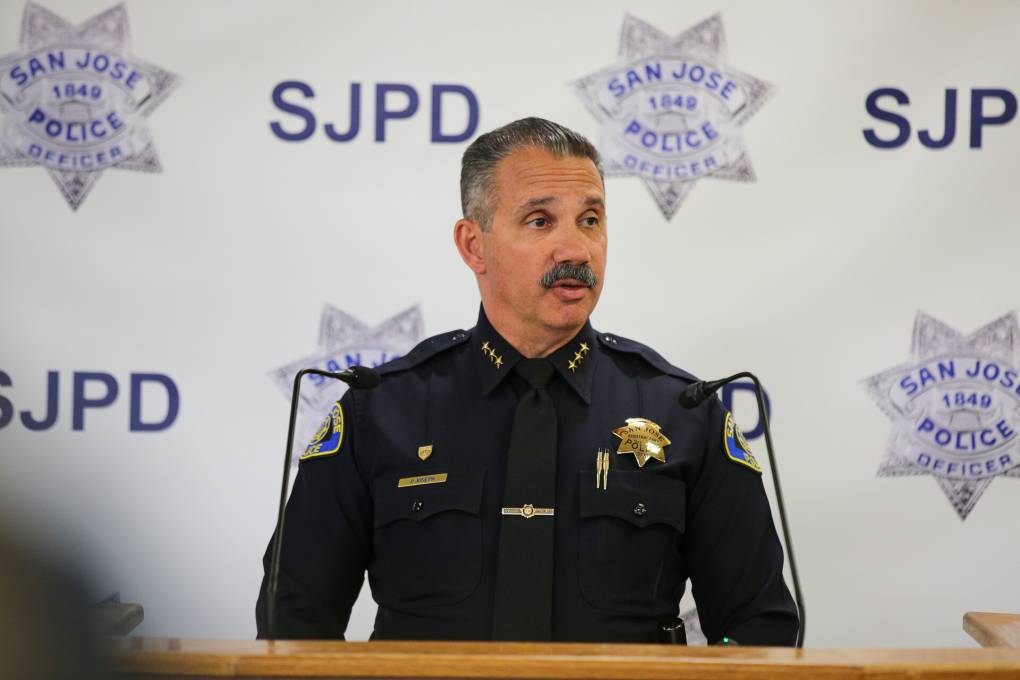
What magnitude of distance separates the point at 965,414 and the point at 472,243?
1.08 metres

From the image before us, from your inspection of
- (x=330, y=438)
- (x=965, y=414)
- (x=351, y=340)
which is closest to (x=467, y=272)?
(x=351, y=340)

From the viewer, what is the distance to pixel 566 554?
1778 mm

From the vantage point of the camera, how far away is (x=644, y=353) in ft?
6.55

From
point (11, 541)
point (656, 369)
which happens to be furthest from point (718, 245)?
point (11, 541)

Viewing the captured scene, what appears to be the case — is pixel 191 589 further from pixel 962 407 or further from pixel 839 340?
pixel 962 407

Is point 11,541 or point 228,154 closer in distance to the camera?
point 11,541

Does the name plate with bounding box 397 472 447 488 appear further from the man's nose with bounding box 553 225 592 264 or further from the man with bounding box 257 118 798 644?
the man's nose with bounding box 553 225 592 264

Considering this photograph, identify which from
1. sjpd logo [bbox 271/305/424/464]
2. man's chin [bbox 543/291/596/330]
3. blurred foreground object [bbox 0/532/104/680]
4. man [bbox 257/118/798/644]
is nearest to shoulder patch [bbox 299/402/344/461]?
man [bbox 257/118/798/644]

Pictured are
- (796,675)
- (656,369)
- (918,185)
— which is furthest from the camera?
(918,185)

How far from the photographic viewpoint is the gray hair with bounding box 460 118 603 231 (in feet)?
6.37

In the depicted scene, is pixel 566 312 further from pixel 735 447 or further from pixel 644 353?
pixel 735 447

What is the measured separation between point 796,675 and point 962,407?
1.36 metres

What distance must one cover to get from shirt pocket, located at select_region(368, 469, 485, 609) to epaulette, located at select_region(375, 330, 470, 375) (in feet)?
0.68

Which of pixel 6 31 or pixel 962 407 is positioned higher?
pixel 6 31
